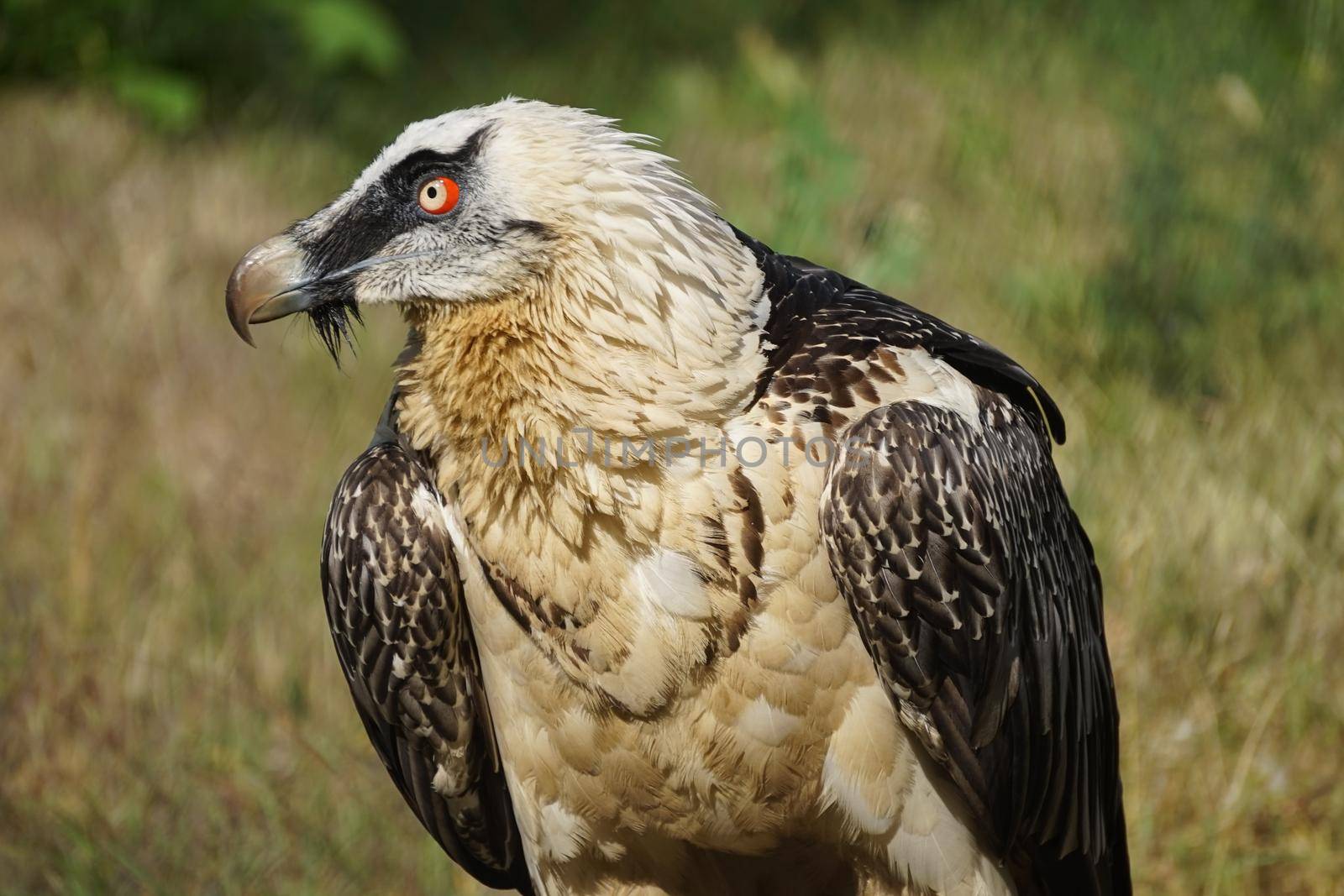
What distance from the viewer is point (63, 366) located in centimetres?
659

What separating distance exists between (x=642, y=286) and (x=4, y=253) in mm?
5560

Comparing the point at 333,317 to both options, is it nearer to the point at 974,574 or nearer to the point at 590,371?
the point at 590,371

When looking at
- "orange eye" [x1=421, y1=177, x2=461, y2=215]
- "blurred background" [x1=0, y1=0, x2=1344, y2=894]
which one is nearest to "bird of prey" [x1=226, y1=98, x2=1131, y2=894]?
"orange eye" [x1=421, y1=177, x2=461, y2=215]

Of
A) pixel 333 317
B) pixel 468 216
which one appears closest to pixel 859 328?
pixel 468 216

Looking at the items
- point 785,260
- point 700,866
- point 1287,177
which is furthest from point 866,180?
point 700,866

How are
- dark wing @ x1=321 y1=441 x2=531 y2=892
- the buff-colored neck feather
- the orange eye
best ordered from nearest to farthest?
the buff-colored neck feather < the orange eye < dark wing @ x1=321 y1=441 x2=531 y2=892

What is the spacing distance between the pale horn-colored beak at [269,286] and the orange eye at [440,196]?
0.29 meters

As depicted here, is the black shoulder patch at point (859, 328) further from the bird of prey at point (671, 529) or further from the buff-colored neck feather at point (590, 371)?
the buff-colored neck feather at point (590, 371)

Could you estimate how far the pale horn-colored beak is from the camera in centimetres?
308

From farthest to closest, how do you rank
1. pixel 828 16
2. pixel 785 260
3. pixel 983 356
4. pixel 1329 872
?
pixel 828 16, pixel 1329 872, pixel 785 260, pixel 983 356

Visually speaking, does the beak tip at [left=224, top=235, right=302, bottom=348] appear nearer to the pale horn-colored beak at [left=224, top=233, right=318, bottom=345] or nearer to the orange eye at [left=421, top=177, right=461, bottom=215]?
the pale horn-colored beak at [left=224, top=233, right=318, bottom=345]

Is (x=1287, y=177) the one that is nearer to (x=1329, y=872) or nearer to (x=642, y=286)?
(x=1329, y=872)

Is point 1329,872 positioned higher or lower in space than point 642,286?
lower

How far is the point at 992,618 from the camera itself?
10.0 ft
